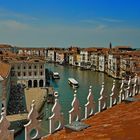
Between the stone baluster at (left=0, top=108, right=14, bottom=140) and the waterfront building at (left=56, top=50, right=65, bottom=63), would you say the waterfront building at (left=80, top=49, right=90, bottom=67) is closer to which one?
the waterfront building at (left=56, top=50, right=65, bottom=63)

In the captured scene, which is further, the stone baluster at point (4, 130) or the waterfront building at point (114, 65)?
the waterfront building at point (114, 65)

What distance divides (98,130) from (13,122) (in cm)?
1425

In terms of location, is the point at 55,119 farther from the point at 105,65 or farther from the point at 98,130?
the point at 105,65


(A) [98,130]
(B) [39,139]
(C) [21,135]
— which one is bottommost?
(C) [21,135]

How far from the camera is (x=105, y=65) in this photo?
64.4 metres

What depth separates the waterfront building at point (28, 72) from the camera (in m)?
39.8

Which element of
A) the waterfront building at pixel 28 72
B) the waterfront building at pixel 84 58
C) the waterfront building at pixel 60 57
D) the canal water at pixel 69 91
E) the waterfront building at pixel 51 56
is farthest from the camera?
the waterfront building at pixel 51 56

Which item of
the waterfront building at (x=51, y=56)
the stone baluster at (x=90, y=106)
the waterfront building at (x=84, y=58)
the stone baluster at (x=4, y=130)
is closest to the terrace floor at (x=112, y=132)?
the stone baluster at (x=4, y=130)

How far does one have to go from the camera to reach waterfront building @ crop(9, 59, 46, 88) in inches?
1567

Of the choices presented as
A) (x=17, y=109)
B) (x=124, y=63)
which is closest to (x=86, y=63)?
(x=124, y=63)

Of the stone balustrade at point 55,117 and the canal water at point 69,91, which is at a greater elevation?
the stone balustrade at point 55,117

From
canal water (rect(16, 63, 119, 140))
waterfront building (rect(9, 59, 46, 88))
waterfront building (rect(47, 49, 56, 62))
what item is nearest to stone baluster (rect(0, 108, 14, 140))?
canal water (rect(16, 63, 119, 140))

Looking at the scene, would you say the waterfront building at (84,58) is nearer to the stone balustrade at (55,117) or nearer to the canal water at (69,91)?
the canal water at (69,91)

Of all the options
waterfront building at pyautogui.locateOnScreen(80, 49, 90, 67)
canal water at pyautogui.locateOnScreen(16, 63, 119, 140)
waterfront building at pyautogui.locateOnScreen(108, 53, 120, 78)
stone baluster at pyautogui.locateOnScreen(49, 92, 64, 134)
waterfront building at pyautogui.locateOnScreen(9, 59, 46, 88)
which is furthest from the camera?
waterfront building at pyautogui.locateOnScreen(80, 49, 90, 67)
